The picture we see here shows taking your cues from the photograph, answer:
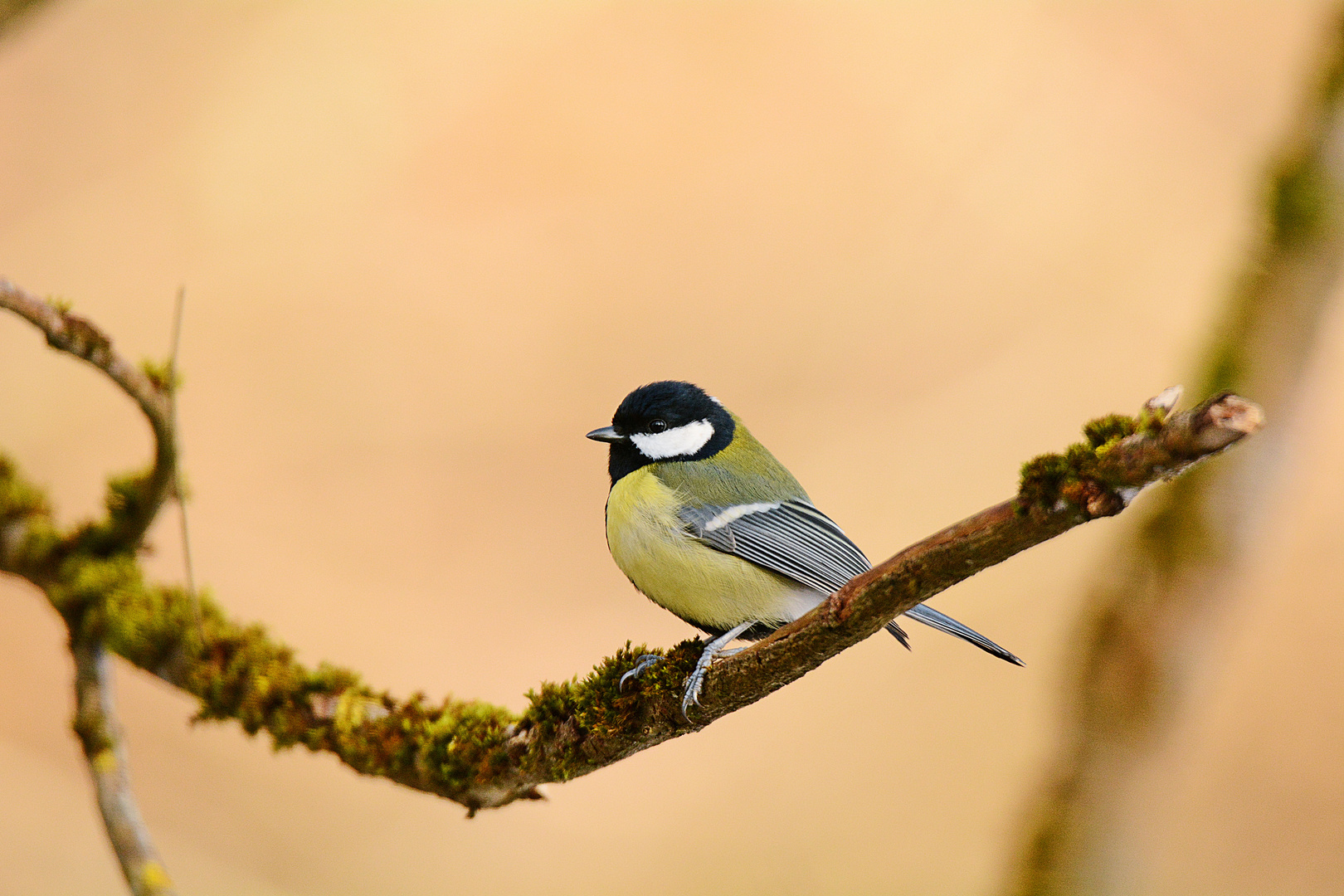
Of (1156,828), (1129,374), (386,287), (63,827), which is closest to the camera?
(1156,828)

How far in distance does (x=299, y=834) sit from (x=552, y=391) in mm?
2358

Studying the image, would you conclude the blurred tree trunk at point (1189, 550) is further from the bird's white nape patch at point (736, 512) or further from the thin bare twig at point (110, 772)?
the thin bare twig at point (110, 772)

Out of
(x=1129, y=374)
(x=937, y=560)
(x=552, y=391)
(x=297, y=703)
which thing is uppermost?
(x=552, y=391)

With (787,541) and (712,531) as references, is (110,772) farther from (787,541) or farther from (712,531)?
(787,541)

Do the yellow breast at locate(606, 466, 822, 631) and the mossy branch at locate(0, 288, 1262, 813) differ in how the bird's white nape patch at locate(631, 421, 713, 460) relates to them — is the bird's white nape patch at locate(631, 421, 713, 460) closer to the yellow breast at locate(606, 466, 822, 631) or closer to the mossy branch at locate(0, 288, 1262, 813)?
the yellow breast at locate(606, 466, 822, 631)

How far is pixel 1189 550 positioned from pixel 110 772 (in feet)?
8.18

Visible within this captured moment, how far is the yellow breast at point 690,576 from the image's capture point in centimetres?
198

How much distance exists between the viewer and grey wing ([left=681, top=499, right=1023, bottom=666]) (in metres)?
A: 1.95

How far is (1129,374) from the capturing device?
15.9ft

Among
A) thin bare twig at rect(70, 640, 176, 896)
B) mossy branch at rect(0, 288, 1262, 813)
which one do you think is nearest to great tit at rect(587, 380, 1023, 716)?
mossy branch at rect(0, 288, 1262, 813)

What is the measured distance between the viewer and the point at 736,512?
207 centimetres

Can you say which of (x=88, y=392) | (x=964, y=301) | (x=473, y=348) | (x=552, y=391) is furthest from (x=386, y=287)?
(x=964, y=301)

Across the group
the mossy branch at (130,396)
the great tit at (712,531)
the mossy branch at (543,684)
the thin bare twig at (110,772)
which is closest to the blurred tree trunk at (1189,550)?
the great tit at (712,531)

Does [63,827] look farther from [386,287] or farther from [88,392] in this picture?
[386,287]
